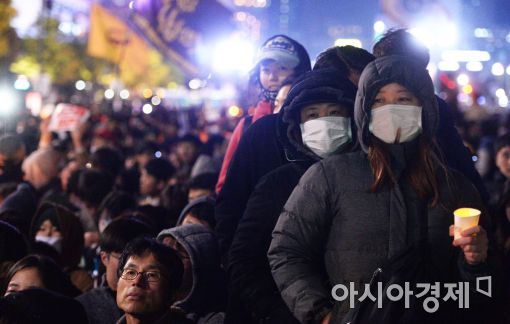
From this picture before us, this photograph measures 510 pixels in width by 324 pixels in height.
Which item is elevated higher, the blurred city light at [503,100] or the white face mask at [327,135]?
the white face mask at [327,135]

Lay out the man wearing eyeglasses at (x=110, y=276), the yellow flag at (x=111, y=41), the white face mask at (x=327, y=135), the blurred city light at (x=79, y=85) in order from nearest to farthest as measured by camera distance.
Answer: the white face mask at (x=327, y=135) < the man wearing eyeglasses at (x=110, y=276) < the yellow flag at (x=111, y=41) < the blurred city light at (x=79, y=85)

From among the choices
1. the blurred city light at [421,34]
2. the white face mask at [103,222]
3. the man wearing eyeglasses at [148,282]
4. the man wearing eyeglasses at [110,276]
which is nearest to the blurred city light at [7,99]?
the blurred city light at [421,34]

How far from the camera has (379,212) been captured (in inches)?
151

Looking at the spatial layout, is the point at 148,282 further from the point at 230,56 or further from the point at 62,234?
the point at 230,56

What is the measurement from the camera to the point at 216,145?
16328 millimetres

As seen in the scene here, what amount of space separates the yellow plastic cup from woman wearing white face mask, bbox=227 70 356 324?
881 millimetres

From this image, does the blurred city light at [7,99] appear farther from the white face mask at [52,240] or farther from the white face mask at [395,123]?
the white face mask at [395,123]

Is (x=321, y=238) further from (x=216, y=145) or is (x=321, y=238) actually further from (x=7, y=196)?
(x=216, y=145)

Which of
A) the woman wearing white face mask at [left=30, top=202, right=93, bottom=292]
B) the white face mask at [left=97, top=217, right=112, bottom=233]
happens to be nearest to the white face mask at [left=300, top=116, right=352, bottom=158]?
the woman wearing white face mask at [left=30, top=202, right=93, bottom=292]

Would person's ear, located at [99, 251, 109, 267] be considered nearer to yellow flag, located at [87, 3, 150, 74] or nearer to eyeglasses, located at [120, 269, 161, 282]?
eyeglasses, located at [120, 269, 161, 282]

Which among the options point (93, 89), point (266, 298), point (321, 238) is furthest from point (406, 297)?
point (93, 89)

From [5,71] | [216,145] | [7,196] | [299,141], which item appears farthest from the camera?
[5,71]

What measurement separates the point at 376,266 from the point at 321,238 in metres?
0.27

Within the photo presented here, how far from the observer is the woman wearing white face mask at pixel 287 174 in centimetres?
421
